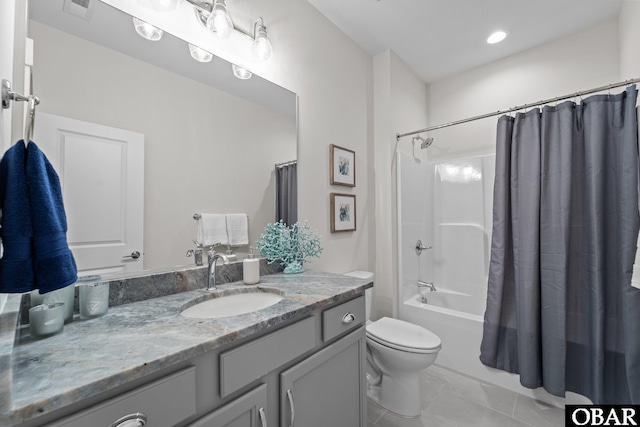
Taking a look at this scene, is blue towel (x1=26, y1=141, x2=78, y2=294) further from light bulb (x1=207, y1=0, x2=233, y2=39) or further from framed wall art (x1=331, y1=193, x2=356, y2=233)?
framed wall art (x1=331, y1=193, x2=356, y2=233)

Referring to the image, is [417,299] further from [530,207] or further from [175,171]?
[175,171]

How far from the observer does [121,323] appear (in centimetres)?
82

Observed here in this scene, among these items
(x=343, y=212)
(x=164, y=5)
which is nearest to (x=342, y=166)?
(x=343, y=212)

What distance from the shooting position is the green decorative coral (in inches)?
60.2

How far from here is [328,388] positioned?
1122mm

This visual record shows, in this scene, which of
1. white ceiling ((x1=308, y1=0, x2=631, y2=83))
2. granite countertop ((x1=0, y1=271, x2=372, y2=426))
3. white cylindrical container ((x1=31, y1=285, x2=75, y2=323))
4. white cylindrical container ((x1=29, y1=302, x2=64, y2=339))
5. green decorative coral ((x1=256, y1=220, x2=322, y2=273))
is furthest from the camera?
white ceiling ((x1=308, y1=0, x2=631, y2=83))

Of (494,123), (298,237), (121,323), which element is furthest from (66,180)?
(494,123)

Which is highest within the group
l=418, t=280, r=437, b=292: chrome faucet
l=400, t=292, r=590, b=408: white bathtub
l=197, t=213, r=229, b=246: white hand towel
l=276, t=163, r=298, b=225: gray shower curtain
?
l=276, t=163, r=298, b=225: gray shower curtain

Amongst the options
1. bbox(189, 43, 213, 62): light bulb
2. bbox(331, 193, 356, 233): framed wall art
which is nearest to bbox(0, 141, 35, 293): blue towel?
bbox(189, 43, 213, 62): light bulb

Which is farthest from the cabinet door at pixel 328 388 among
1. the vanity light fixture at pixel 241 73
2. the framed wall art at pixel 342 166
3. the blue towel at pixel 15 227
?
the vanity light fixture at pixel 241 73

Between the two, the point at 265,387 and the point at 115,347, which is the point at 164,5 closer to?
the point at 115,347

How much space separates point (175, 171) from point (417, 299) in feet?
7.18

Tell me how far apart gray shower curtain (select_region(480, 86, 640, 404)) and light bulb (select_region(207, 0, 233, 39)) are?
1919 mm

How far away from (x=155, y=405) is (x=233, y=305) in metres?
0.57
